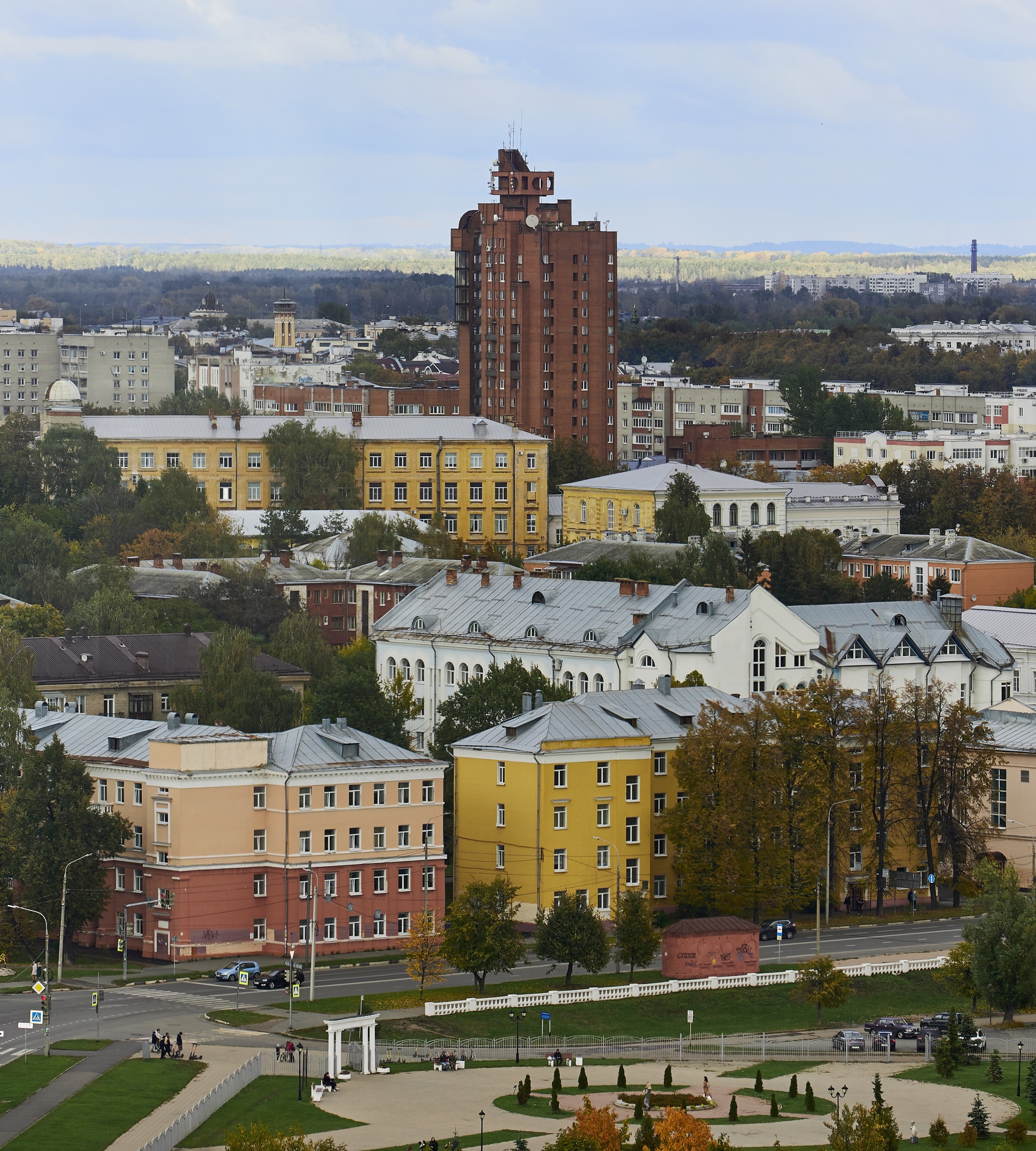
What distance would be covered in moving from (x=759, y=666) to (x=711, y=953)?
23.6m

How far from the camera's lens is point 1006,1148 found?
59.6m

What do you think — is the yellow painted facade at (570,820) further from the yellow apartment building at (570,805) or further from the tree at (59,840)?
the tree at (59,840)

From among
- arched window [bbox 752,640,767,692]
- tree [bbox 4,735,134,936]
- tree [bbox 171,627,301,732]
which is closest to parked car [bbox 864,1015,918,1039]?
tree [bbox 4,735,134,936]

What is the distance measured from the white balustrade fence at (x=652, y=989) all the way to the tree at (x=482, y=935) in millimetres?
1449

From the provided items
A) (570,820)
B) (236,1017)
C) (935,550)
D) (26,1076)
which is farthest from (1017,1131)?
(935,550)

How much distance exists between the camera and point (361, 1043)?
73.1 metres

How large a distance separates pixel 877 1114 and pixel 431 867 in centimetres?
3437

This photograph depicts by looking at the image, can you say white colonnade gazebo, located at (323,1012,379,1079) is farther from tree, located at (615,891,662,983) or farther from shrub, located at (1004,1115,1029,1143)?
shrub, located at (1004,1115,1029,1143)

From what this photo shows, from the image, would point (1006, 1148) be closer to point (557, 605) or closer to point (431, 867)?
point (431, 867)

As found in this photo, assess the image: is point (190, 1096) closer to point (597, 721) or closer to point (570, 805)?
point (570, 805)

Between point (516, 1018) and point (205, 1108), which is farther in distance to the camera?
point (516, 1018)

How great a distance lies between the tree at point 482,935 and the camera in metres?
81.1

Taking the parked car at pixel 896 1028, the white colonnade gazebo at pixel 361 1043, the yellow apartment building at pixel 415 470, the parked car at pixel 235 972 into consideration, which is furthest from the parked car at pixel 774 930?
the yellow apartment building at pixel 415 470

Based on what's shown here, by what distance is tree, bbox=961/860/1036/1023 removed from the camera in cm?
7856
